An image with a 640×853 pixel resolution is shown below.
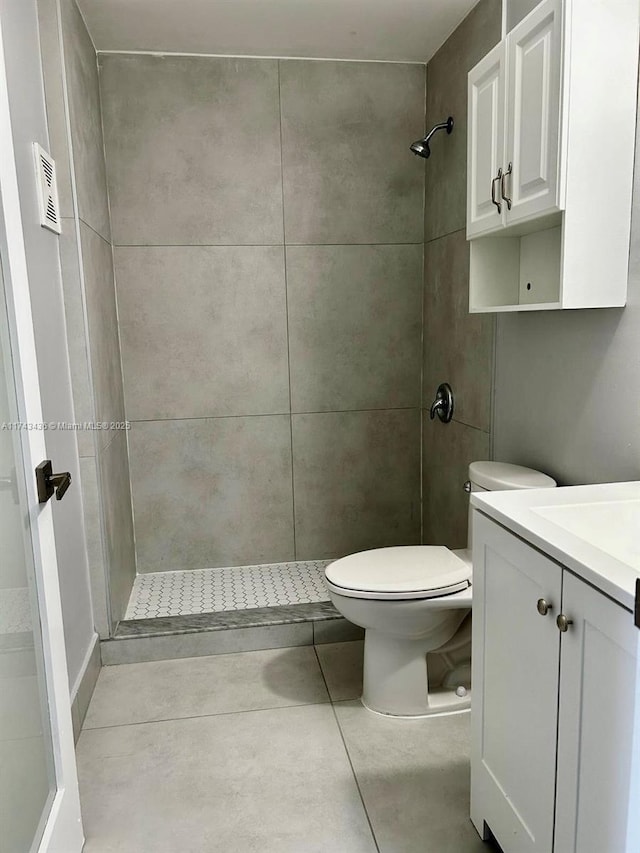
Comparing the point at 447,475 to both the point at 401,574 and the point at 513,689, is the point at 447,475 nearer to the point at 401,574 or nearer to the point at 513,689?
the point at 401,574

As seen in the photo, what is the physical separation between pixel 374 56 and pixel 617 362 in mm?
1866

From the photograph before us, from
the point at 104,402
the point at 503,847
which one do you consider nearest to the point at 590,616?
the point at 503,847

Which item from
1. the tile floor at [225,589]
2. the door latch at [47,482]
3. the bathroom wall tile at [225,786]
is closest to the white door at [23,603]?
the door latch at [47,482]

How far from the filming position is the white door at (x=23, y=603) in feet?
4.03

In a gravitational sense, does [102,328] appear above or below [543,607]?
above

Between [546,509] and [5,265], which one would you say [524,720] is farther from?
[5,265]

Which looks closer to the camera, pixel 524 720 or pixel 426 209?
pixel 524 720

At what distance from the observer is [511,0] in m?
2.02

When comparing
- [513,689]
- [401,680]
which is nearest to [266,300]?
[401,680]

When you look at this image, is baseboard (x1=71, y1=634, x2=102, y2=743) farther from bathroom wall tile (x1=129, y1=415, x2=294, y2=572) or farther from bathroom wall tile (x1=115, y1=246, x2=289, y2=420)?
bathroom wall tile (x1=115, y1=246, x2=289, y2=420)

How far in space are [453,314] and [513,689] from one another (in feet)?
5.49

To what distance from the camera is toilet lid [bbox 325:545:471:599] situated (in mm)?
1928

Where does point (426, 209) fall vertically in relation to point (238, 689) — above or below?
above

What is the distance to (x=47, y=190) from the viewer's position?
6.35 ft
